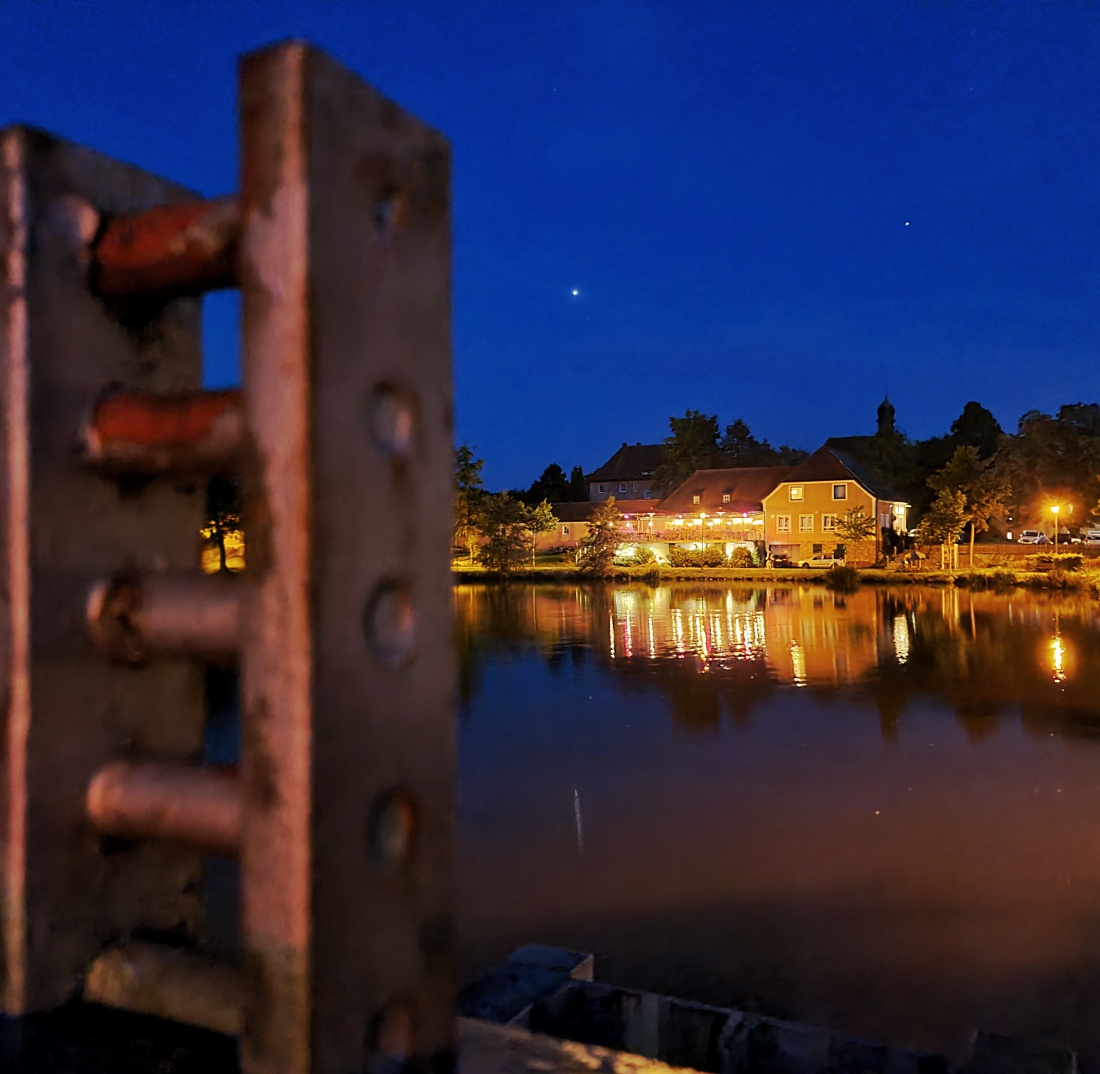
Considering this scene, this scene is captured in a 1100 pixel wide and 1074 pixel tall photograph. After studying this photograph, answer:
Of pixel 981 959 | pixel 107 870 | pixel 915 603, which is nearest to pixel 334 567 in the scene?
pixel 107 870

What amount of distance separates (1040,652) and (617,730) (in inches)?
395

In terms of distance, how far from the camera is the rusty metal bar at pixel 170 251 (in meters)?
1.25

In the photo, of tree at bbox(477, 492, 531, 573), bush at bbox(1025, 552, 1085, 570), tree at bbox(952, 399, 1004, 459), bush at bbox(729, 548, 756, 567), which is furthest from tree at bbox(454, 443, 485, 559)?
tree at bbox(952, 399, 1004, 459)

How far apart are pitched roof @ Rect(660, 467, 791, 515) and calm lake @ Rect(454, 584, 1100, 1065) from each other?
118 feet

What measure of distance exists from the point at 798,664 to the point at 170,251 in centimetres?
1507

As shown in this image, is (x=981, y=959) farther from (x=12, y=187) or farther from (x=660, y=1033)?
(x=12, y=187)

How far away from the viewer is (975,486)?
137ft

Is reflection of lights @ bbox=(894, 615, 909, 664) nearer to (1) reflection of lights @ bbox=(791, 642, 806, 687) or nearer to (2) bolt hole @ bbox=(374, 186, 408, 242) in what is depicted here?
(1) reflection of lights @ bbox=(791, 642, 806, 687)

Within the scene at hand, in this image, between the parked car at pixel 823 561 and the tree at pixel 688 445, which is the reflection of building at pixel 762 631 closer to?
the parked car at pixel 823 561

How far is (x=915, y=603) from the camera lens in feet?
89.1

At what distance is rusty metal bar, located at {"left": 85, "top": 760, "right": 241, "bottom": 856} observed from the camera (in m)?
1.27

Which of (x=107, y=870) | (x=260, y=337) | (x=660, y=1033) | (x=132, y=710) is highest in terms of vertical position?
(x=260, y=337)

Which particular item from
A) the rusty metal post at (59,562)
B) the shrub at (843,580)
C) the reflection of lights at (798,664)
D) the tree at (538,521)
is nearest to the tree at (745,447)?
the tree at (538,521)

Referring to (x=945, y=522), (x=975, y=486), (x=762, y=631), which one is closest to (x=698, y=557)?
(x=945, y=522)
